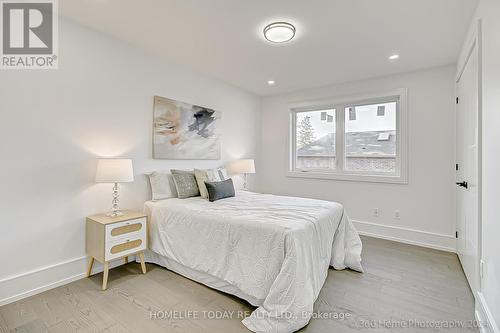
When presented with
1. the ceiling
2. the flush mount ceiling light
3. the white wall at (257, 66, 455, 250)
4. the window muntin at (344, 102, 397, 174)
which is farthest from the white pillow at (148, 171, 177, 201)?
the window muntin at (344, 102, 397, 174)

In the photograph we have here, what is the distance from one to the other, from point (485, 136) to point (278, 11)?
6.27ft

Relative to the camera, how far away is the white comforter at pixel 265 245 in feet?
5.62

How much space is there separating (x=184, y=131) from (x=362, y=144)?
9.64 feet

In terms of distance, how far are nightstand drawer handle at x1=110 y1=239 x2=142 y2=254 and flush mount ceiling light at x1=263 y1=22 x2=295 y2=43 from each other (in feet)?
8.35

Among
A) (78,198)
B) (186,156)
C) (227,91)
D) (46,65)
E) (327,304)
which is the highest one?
(227,91)

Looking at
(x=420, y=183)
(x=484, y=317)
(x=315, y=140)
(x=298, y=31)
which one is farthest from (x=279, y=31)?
(x=420, y=183)

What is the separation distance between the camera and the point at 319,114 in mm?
4551

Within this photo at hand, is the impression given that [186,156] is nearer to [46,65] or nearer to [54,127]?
[54,127]

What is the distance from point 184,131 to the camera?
3465 mm

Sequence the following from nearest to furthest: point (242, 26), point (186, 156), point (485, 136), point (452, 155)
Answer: point (485, 136), point (242, 26), point (452, 155), point (186, 156)

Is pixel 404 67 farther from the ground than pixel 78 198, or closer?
farther from the ground

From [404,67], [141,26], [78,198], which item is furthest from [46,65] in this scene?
[404,67]

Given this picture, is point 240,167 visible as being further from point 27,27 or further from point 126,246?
point 27,27

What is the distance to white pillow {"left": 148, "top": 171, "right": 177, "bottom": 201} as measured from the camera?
2.97 meters
